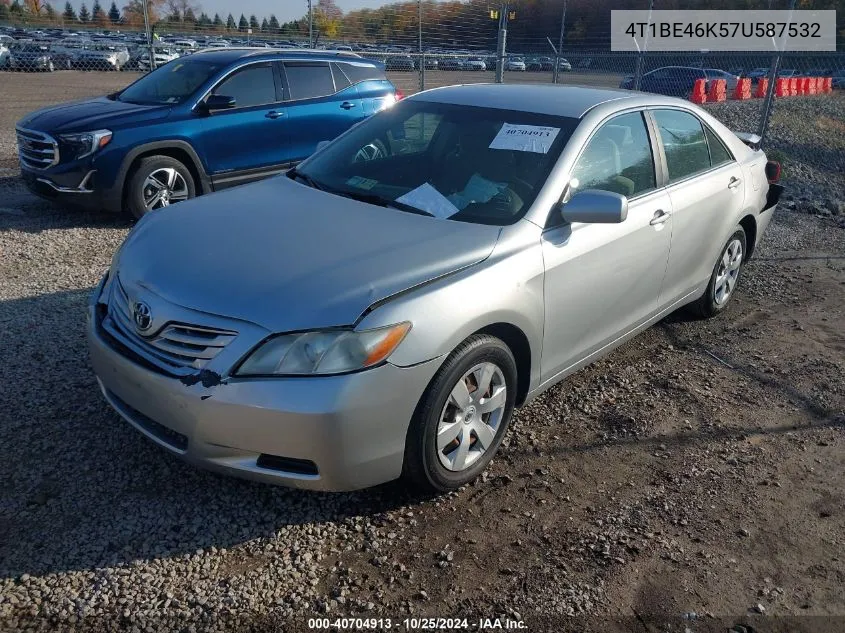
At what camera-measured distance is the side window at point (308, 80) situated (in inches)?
317

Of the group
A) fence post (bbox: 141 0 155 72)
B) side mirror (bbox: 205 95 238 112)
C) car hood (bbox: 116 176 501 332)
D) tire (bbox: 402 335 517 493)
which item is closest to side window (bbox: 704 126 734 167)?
car hood (bbox: 116 176 501 332)

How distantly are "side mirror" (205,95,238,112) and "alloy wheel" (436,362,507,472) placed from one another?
5262 millimetres

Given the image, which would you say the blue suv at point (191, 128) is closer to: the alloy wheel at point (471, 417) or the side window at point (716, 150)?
the side window at point (716, 150)

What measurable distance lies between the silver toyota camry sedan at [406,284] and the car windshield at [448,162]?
1cm

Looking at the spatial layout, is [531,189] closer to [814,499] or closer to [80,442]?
[814,499]

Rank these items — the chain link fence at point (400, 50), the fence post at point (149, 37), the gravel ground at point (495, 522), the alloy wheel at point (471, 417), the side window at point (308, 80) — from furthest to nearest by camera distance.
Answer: the chain link fence at point (400, 50), the fence post at point (149, 37), the side window at point (308, 80), the alloy wheel at point (471, 417), the gravel ground at point (495, 522)

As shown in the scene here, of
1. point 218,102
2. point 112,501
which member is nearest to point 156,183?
point 218,102

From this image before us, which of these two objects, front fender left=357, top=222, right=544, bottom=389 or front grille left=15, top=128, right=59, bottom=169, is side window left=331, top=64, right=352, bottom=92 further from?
front fender left=357, top=222, right=544, bottom=389

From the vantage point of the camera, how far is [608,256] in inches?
151

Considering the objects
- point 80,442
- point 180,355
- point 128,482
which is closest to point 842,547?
point 180,355

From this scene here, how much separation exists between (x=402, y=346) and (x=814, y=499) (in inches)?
88.7

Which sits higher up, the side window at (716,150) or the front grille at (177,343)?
the side window at (716,150)

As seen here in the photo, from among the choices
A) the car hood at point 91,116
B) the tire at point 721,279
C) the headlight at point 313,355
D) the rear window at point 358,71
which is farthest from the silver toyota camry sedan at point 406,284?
the rear window at point 358,71

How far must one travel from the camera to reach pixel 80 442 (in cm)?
350
